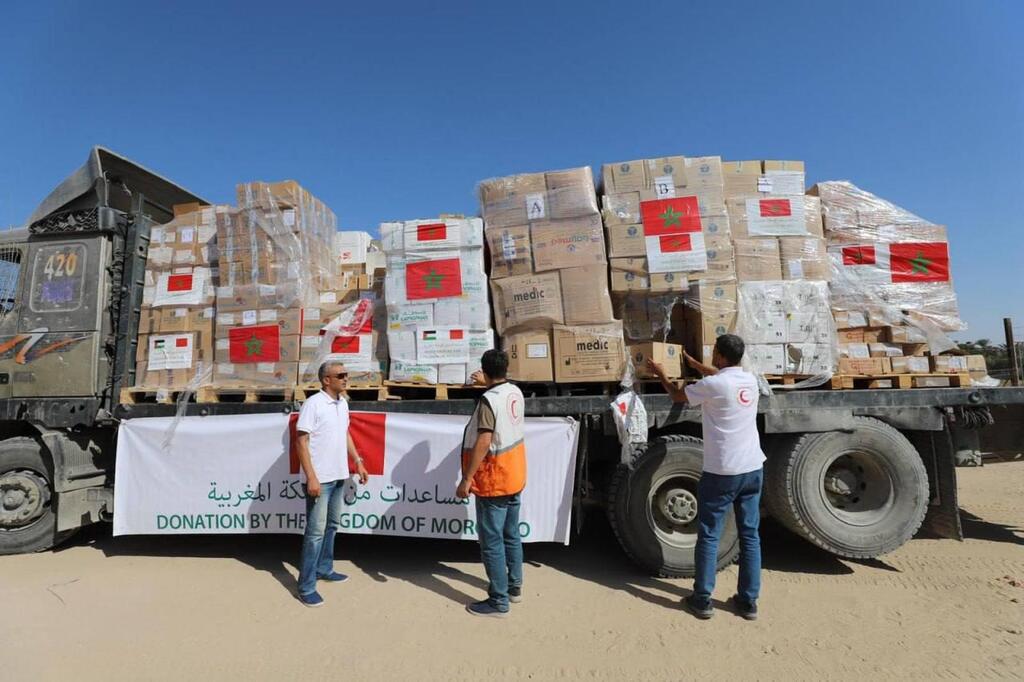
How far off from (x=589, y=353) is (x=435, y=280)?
1422 millimetres

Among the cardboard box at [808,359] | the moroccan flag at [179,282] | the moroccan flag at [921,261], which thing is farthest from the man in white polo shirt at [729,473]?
the moroccan flag at [179,282]

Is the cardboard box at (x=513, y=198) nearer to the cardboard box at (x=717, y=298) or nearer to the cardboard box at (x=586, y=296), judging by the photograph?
the cardboard box at (x=586, y=296)

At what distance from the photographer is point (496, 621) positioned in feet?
11.1

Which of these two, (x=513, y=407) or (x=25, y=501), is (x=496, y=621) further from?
(x=25, y=501)

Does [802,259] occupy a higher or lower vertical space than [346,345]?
higher

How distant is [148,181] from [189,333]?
183 cm

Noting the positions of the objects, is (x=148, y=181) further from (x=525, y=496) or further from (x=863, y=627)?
(x=863, y=627)

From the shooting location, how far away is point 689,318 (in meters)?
4.46

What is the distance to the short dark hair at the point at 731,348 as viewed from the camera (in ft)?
11.1

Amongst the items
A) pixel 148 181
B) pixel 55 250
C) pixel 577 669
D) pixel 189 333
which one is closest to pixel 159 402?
pixel 189 333

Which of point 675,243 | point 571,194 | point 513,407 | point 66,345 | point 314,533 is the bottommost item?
point 314,533

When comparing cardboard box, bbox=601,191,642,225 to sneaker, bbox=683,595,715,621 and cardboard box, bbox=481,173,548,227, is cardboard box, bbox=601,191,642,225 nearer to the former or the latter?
cardboard box, bbox=481,173,548,227

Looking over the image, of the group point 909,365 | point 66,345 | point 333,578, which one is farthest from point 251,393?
point 909,365

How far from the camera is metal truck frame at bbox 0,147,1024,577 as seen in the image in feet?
13.4
